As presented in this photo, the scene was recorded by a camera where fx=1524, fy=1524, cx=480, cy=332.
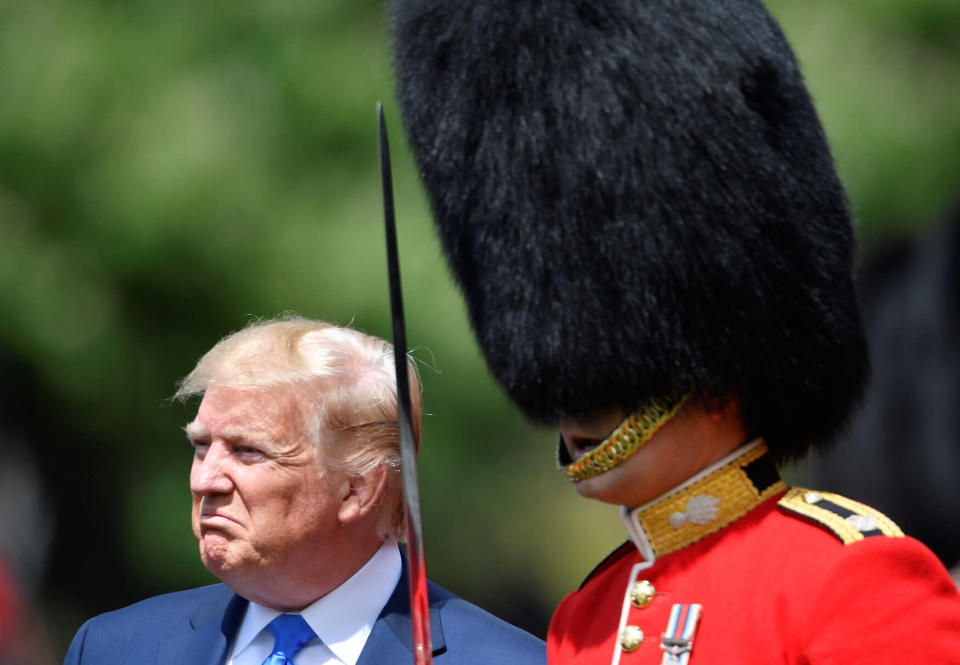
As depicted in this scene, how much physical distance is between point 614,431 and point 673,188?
370mm

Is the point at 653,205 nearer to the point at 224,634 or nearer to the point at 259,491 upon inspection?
the point at 259,491

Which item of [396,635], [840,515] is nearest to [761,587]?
[840,515]

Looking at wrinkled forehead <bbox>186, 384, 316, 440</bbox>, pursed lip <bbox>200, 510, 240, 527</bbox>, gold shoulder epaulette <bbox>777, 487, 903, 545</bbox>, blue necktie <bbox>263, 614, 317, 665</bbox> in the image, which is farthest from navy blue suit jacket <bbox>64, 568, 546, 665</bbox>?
gold shoulder epaulette <bbox>777, 487, 903, 545</bbox>

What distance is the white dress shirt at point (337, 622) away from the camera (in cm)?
267

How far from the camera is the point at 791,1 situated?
181 inches

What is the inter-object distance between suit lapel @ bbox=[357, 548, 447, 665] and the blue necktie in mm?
108

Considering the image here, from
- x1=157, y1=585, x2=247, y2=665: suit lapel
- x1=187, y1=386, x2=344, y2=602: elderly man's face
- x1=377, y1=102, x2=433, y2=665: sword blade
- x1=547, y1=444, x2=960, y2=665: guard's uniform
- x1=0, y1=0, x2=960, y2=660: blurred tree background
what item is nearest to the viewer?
x1=547, y1=444, x2=960, y2=665: guard's uniform

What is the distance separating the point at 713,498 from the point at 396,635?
716 mm

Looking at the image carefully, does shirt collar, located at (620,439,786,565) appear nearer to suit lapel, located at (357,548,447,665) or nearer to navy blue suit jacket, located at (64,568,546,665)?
navy blue suit jacket, located at (64,568,546,665)

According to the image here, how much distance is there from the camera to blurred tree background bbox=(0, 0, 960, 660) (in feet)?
14.9

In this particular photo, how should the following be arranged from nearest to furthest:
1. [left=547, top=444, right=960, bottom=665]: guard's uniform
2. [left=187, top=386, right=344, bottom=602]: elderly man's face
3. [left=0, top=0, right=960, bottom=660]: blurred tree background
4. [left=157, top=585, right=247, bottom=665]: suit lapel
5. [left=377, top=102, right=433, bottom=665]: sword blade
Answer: [left=547, top=444, right=960, bottom=665]: guard's uniform, [left=377, top=102, right=433, bottom=665]: sword blade, [left=187, top=386, right=344, bottom=602]: elderly man's face, [left=157, top=585, right=247, bottom=665]: suit lapel, [left=0, top=0, right=960, bottom=660]: blurred tree background

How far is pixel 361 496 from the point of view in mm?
2721

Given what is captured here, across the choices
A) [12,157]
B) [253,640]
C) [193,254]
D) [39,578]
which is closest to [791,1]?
[193,254]

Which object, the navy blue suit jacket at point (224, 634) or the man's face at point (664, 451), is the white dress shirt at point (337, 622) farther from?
the man's face at point (664, 451)
